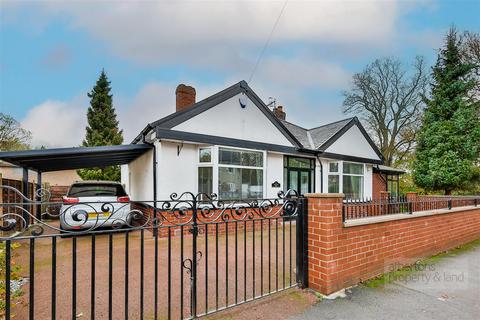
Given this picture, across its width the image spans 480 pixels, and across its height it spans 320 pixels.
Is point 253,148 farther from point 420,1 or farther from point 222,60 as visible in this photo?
point 420,1

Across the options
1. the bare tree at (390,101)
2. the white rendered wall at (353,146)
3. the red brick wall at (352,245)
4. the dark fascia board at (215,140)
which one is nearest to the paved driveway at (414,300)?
the red brick wall at (352,245)

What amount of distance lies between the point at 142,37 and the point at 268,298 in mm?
8919

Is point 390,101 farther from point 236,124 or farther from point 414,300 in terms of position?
point 414,300

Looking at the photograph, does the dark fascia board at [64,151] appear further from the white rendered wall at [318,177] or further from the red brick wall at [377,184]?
the red brick wall at [377,184]

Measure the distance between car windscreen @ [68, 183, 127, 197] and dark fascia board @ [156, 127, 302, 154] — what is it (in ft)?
7.46

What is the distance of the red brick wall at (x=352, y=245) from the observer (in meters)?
3.52

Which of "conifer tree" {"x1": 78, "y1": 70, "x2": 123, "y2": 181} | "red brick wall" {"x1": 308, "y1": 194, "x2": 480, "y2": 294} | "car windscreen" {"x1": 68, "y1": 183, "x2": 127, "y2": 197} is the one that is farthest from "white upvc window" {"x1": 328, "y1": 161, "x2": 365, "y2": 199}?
"conifer tree" {"x1": 78, "y1": 70, "x2": 123, "y2": 181}

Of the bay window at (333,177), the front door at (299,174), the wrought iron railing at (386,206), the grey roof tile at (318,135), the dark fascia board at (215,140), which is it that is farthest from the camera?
the bay window at (333,177)

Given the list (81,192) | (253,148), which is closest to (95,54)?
(81,192)

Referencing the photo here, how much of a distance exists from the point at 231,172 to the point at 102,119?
17.8 m

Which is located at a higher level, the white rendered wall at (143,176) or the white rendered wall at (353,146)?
the white rendered wall at (353,146)

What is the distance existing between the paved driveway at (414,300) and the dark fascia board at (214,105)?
580cm

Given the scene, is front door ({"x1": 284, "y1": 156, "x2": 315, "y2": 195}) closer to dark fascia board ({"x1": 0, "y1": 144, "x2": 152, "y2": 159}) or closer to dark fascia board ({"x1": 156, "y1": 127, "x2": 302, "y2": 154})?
dark fascia board ({"x1": 156, "y1": 127, "x2": 302, "y2": 154})

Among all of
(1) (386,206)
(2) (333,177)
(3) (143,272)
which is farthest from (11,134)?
(1) (386,206)
